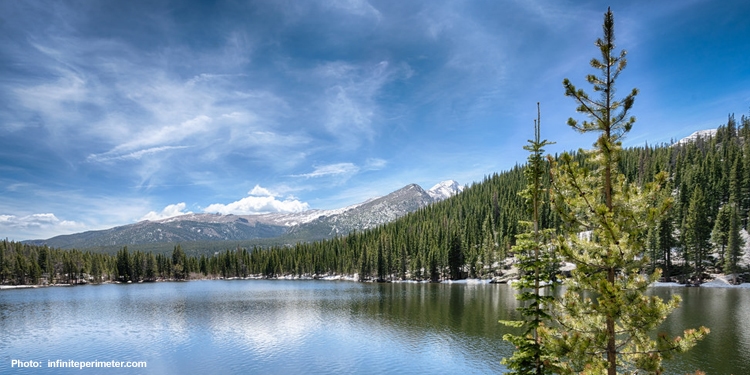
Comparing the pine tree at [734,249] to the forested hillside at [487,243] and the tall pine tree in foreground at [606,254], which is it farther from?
the tall pine tree in foreground at [606,254]

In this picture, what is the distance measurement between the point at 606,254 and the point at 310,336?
4639cm

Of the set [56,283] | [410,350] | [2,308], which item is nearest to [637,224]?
[410,350]

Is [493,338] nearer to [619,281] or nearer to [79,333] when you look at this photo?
[619,281]

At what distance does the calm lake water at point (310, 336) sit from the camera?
3653 cm

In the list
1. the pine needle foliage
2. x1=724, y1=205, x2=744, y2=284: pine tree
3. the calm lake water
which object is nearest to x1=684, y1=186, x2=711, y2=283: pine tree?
x1=724, y1=205, x2=744, y2=284: pine tree

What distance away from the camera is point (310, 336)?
165 ft

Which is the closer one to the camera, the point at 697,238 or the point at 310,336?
the point at 310,336

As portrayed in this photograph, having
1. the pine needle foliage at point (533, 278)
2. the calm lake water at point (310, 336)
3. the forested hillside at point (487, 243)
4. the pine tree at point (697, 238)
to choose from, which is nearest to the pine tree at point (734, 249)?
the forested hillside at point (487, 243)

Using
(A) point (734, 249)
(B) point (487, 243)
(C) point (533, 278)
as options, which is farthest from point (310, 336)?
(A) point (734, 249)

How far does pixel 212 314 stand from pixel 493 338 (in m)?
52.5

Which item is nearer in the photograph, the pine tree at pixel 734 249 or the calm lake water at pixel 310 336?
the calm lake water at pixel 310 336

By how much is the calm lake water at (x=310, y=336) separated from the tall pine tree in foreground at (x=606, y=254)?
84.1ft

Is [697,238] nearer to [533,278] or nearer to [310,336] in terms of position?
[310,336]

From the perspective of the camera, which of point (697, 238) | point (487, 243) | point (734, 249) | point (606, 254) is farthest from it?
point (487, 243)
